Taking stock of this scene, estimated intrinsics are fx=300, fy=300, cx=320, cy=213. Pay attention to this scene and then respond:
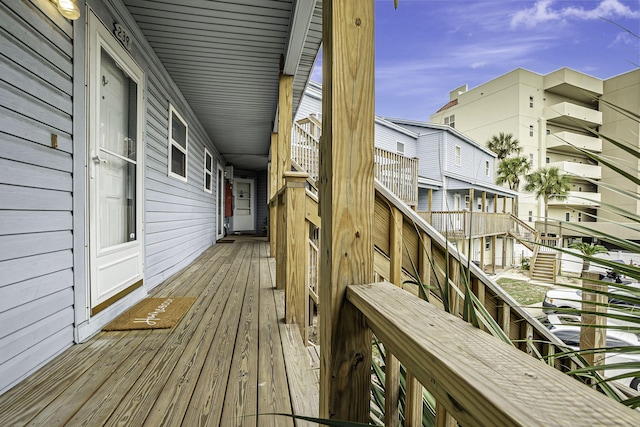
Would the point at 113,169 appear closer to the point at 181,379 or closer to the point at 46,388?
the point at 46,388

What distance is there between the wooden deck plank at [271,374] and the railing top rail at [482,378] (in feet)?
3.28

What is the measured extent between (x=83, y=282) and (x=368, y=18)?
91.2 inches

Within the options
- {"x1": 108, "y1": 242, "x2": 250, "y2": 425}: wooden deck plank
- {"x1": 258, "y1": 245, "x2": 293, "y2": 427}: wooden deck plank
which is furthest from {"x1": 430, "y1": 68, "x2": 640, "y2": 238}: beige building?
{"x1": 108, "y1": 242, "x2": 250, "y2": 425}: wooden deck plank

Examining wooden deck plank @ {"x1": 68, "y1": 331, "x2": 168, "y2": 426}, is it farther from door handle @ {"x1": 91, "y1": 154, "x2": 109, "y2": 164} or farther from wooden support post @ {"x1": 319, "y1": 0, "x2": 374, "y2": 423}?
door handle @ {"x1": 91, "y1": 154, "x2": 109, "y2": 164}

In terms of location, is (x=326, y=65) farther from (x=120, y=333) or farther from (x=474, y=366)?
(x=120, y=333)

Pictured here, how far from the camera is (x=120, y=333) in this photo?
2.17 metres

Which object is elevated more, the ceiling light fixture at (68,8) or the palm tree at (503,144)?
the palm tree at (503,144)

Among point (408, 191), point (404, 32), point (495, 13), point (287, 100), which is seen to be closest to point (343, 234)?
point (287, 100)

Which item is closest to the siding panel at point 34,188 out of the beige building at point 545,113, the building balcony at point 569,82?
the beige building at point 545,113

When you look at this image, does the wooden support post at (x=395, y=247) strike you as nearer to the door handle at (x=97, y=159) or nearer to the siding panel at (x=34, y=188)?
the siding panel at (x=34, y=188)

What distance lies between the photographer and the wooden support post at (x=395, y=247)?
4.67 ft

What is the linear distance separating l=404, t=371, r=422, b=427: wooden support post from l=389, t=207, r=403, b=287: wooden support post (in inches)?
24.2

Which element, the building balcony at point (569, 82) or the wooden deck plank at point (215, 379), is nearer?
the wooden deck plank at point (215, 379)

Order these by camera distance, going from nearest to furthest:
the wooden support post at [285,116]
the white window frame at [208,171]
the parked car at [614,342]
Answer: the parked car at [614,342], the wooden support post at [285,116], the white window frame at [208,171]
